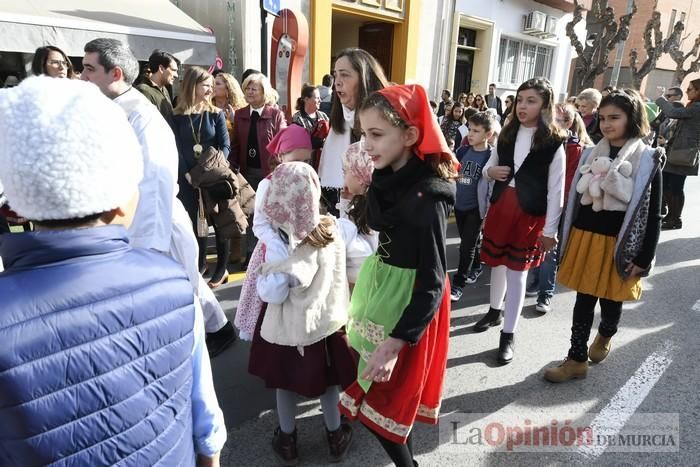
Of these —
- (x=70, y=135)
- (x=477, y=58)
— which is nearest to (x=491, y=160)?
(x=70, y=135)

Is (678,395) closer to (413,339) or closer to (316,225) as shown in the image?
(413,339)

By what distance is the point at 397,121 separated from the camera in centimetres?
171

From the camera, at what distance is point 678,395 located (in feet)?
9.60

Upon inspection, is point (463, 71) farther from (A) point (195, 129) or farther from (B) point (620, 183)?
(B) point (620, 183)

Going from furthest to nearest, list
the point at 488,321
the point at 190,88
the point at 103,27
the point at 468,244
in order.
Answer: the point at 103,27 → the point at 468,244 → the point at 190,88 → the point at 488,321

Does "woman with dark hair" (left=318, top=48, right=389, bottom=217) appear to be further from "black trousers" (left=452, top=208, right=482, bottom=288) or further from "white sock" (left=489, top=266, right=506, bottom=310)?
"black trousers" (left=452, top=208, right=482, bottom=288)

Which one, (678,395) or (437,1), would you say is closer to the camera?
(678,395)

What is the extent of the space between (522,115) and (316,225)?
6.14ft

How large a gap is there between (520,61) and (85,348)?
20022 mm

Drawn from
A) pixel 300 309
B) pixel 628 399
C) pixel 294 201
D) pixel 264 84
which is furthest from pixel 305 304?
pixel 264 84

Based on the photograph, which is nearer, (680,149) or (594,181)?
(594,181)

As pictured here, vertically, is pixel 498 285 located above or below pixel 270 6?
below

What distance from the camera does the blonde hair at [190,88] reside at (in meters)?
3.94

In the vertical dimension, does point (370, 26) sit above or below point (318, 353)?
above
